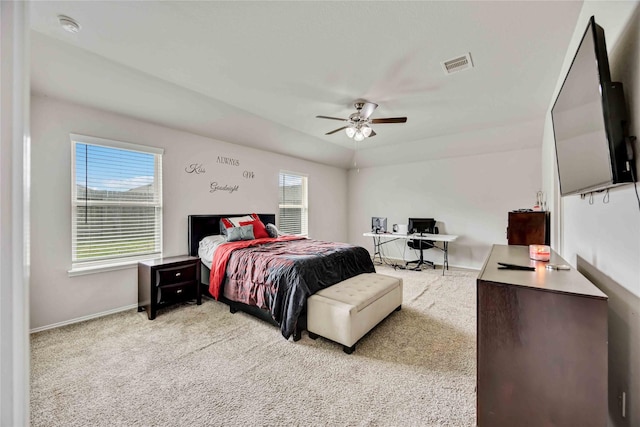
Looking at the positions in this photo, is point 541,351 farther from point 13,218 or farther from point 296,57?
point 296,57

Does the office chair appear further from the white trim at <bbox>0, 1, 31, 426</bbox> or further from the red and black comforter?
the white trim at <bbox>0, 1, 31, 426</bbox>

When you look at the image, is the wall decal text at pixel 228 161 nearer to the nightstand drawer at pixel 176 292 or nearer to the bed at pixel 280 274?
the bed at pixel 280 274

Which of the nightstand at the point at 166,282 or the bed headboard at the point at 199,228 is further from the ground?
the bed headboard at the point at 199,228

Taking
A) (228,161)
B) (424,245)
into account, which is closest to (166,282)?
(228,161)

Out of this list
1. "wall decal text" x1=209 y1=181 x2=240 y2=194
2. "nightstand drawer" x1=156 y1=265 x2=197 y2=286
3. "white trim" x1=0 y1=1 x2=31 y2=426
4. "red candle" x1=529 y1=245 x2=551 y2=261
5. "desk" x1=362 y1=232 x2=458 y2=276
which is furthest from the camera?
"desk" x1=362 y1=232 x2=458 y2=276

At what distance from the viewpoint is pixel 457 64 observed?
256 centimetres

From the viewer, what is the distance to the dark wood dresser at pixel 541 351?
113 centimetres

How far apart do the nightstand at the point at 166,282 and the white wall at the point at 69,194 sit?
308 millimetres

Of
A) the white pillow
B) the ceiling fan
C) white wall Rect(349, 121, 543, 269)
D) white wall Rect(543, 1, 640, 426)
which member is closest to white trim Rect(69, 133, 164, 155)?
the white pillow

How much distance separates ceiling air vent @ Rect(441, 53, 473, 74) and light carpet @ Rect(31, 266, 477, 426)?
2573mm

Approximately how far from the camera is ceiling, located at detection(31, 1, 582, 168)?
74.9 inches

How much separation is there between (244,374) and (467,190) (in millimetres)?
5163

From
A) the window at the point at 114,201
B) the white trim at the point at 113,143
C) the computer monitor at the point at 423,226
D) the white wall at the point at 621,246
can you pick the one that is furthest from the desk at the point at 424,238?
the white trim at the point at 113,143

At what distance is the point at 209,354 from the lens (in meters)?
2.32
